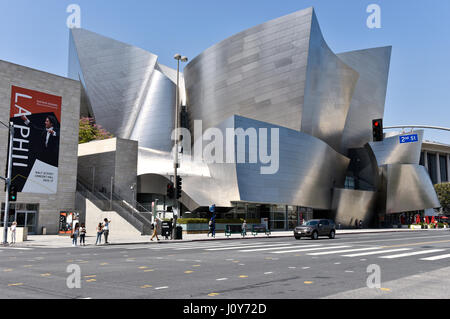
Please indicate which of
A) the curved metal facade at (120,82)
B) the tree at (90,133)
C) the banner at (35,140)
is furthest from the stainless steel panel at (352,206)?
the banner at (35,140)

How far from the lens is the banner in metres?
38.1

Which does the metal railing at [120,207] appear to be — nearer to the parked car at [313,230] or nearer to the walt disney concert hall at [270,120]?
the walt disney concert hall at [270,120]

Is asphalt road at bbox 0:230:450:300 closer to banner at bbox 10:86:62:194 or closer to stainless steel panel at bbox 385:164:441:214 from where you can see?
banner at bbox 10:86:62:194

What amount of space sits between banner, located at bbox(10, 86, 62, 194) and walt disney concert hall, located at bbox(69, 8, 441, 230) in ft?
36.1

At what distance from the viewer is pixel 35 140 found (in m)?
39.3

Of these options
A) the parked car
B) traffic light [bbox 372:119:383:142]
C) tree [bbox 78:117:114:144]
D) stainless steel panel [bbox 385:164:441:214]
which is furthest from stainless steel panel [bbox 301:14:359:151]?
traffic light [bbox 372:119:383:142]

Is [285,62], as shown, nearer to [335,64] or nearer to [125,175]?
[335,64]

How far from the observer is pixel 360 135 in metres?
70.2

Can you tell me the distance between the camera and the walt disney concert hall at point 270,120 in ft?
157

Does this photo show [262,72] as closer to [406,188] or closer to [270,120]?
[270,120]

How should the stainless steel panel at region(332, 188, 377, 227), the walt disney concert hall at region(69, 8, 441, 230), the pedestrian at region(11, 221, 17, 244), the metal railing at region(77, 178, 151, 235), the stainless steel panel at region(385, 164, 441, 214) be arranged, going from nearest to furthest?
the pedestrian at region(11, 221, 17, 244) → the metal railing at region(77, 178, 151, 235) → the walt disney concert hall at region(69, 8, 441, 230) → the stainless steel panel at region(332, 188, 377, 227) → the stainless steel panel at region(385, 164, 441, 214)

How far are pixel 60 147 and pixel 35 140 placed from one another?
291 cm

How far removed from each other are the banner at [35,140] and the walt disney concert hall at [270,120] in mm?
10993

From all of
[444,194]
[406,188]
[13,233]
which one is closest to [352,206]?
[406,188]
